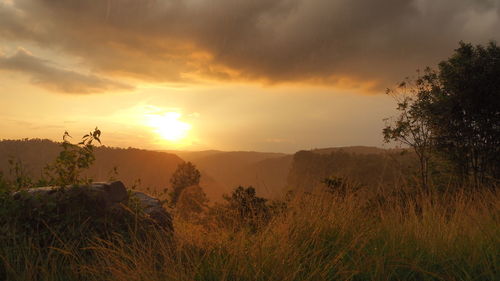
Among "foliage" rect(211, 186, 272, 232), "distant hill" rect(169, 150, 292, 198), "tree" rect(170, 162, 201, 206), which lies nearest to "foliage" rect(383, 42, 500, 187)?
"foliage" rect(211, 186, 272, 232)

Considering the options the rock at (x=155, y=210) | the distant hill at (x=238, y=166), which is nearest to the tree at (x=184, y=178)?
the distant hill at (x=238, y=166)

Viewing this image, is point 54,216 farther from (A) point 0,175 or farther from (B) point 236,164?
(B) point 236,164

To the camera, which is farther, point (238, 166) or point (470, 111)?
point (238, 166)

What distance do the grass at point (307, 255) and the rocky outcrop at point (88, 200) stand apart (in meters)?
0.54

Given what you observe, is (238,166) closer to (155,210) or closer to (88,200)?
(155,210)

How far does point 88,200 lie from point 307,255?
312 cm

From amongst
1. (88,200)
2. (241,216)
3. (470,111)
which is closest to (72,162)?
(88,200)

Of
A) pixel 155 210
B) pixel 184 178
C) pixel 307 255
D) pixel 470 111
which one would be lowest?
pixel 184 178

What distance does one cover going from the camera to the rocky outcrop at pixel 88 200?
18.7 ft

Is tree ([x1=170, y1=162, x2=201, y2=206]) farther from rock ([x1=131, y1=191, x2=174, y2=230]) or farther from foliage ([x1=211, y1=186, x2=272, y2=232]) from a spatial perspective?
rock ([x1=131, y1=191, x2=174, y2=230])

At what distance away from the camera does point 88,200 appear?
19.2 feet

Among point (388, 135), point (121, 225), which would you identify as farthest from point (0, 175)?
point (388, 135)

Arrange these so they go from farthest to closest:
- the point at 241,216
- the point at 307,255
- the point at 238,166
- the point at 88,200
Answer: the point at 238,166, the point at 241,216, the point at 88,200, the point at 307,255

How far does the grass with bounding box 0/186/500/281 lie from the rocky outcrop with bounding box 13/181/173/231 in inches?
21.4
